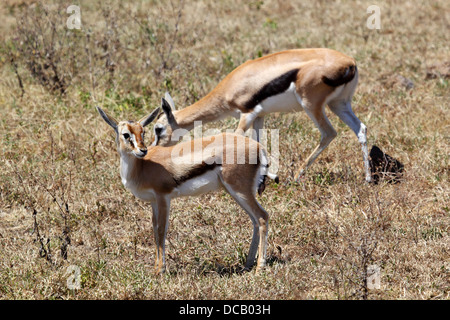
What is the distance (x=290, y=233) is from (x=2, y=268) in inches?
101

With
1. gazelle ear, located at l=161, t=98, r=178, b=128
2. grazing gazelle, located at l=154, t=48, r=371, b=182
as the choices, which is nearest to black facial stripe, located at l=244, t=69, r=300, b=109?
grazing gazelle, located at l=154, t=48, r=371, b=182

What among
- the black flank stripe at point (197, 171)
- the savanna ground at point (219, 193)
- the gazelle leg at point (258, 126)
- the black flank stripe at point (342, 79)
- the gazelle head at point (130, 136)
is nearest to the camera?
the savanna ground at point (219, 193)

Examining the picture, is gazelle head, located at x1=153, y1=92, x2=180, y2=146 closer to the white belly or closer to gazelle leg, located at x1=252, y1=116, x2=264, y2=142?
gazelle leg, located at x1=252, y1=116, x2=264, y2=142

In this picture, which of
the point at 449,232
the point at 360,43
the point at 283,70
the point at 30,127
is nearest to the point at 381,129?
the point at 283,70

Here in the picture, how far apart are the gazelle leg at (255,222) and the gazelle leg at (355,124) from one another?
1953mm

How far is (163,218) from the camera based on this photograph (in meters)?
5.69

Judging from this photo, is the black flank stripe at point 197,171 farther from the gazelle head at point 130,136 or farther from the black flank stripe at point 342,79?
the black flank stripe at point 342,79

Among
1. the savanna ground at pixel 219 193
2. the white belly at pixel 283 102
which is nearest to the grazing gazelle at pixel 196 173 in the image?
the savanna ground at pixel 219 193

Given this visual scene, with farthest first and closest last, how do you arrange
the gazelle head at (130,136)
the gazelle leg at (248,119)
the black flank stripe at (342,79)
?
1. the gazelle leg at (248,119)
2. the black flank stripe at (342,79)
3. the gazelle head at (130,136)

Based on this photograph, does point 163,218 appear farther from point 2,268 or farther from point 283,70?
point 283,70

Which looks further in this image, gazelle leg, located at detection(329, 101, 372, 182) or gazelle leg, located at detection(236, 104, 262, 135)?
gazelle leg, located at detection(236, 104, 262, 135)

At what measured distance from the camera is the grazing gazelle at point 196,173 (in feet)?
18.3

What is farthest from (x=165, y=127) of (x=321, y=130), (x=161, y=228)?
(x=161, y=228)

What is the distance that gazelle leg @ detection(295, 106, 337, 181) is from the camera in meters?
7.39
